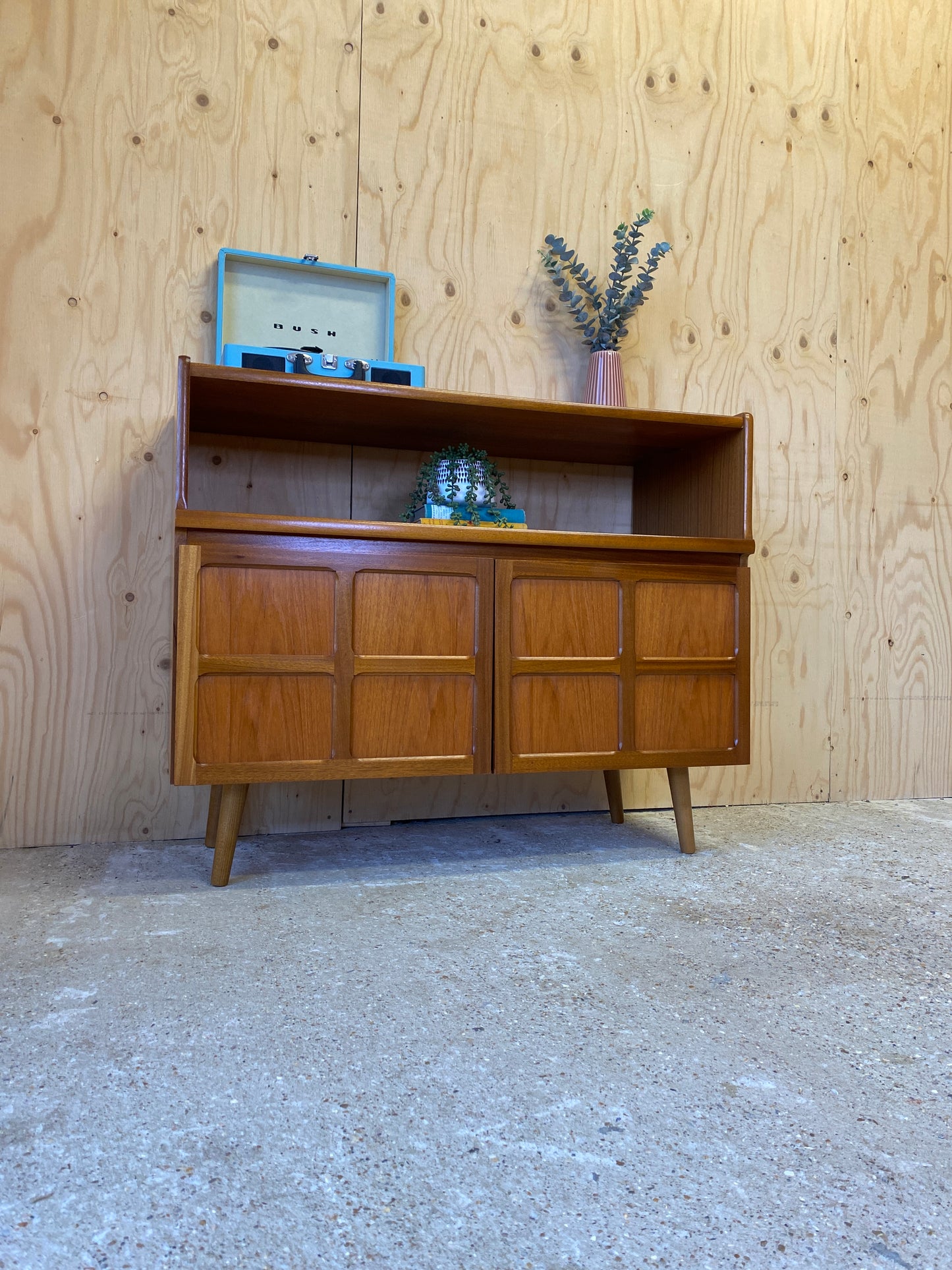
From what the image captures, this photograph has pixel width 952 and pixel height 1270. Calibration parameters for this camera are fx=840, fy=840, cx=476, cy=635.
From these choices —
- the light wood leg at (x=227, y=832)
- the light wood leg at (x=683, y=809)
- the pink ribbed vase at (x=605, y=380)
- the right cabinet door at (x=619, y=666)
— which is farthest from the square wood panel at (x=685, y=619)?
the light wood leg at (x=227, y=832)

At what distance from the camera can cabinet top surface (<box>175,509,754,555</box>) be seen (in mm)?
1434

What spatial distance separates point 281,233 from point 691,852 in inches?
63.3

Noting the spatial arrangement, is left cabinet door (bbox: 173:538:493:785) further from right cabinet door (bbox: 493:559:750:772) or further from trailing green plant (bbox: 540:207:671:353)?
trailing green plant (bbox: 540:207:671:353)

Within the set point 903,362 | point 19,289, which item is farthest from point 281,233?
point 903,362

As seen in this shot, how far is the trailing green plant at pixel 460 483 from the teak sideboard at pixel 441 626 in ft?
0.24

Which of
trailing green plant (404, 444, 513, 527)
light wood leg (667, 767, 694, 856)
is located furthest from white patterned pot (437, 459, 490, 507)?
light wood leg (667, 767, 694, 856)

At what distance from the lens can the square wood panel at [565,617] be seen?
160cm

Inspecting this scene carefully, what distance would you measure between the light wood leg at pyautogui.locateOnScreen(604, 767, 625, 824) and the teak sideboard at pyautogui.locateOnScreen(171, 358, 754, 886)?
0.82 feet

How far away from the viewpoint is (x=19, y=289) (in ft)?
5.59

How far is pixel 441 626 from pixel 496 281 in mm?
951

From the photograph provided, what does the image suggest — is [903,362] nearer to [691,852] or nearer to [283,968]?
[691,852]

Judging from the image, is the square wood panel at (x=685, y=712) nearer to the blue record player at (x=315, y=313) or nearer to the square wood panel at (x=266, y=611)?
the square wood panel at (x=266, y=611)

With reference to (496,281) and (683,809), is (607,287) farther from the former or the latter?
(683,809)

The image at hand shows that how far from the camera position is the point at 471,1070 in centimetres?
87
